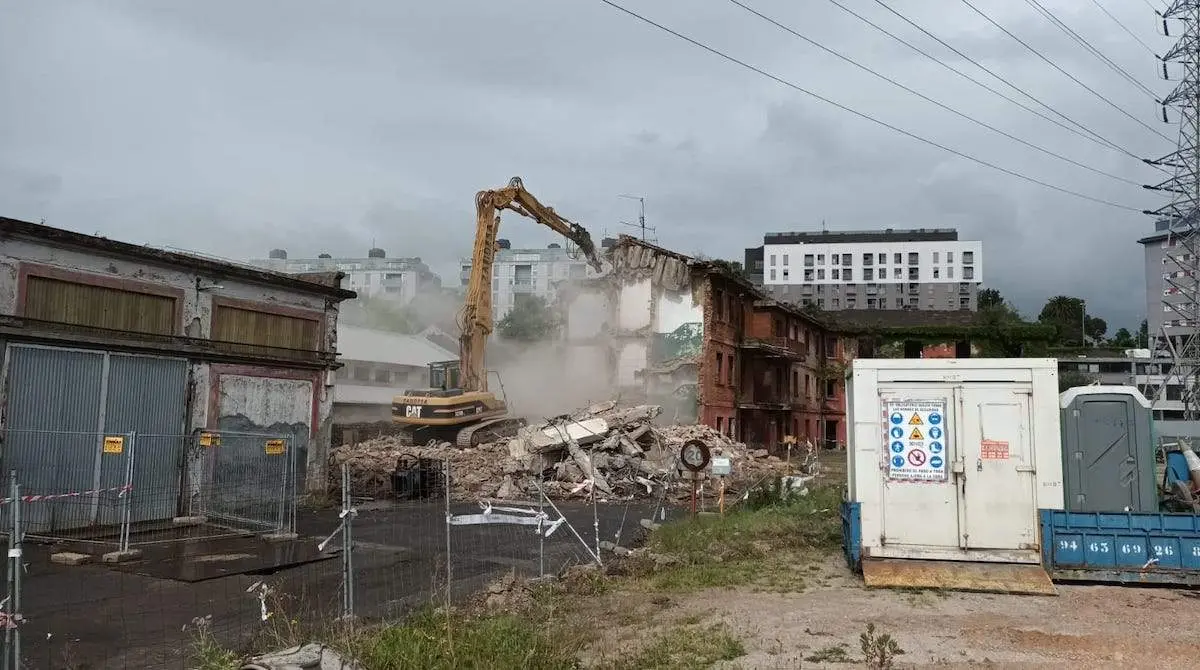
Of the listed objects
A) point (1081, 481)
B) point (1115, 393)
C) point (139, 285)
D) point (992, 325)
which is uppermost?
point (992, 325)

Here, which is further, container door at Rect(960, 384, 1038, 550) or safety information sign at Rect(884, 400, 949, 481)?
safety information sign at Rect(884, 400, 949, 481)

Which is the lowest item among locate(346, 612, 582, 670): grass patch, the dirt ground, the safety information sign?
the dirt ground

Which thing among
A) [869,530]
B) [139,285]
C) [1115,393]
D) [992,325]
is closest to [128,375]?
[139,285]

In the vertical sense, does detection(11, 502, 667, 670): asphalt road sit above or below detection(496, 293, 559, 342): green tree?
below

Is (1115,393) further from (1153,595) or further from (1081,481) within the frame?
(1153,595)

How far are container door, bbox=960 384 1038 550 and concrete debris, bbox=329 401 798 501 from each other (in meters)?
12.8

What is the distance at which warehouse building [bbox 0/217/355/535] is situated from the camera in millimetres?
15211

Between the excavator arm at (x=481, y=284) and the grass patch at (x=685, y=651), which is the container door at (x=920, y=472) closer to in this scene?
the grass patch at (x=685, y=651)

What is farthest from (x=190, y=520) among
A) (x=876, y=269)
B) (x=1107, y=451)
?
(x=876, y=269)

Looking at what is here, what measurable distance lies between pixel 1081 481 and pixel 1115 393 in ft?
4.07

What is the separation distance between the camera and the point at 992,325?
192ft

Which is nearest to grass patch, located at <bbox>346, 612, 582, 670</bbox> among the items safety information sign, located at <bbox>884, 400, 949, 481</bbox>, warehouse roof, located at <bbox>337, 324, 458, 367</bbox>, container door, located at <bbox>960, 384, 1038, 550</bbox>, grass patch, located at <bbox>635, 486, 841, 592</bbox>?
grass patch, located at <bbox>635, 486, 841, 592</bbox>

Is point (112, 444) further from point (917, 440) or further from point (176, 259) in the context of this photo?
point (917, 440)

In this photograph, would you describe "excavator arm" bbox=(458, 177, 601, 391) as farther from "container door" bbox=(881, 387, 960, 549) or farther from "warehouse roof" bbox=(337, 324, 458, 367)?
"warehouse roof" bbox=(337, 324, 458, 367)
